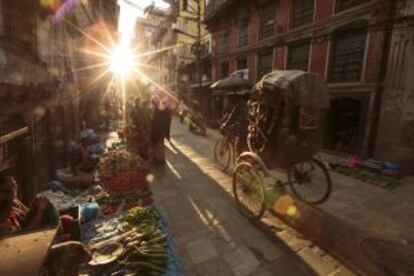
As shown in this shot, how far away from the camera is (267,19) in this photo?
15.1 m

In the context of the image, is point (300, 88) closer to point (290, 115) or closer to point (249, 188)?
point (290, 115)

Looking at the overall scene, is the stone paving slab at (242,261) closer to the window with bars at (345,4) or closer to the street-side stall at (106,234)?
the street-side stall at (106,234)

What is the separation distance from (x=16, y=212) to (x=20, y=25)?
13.9ft

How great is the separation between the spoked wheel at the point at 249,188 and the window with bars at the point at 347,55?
7.66 meters

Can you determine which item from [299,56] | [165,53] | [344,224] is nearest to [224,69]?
[299,56]

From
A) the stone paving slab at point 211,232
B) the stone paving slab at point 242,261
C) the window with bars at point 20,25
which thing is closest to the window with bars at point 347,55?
the stone paving slab at point 211,232

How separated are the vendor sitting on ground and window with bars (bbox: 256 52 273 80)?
1393 centimetres

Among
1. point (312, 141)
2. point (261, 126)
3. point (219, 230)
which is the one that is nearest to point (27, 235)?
point (219, 230)

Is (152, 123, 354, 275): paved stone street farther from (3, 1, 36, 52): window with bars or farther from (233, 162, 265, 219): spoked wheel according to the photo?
(3, 1, 36, 52): window with bars

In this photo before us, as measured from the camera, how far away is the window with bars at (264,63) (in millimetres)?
15103

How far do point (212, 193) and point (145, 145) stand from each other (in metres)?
4.00

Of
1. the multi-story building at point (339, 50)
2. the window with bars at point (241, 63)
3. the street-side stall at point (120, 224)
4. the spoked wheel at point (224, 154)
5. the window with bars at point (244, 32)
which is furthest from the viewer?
the window with bars at point (241, 63)

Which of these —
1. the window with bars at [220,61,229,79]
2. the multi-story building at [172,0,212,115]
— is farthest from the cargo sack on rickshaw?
the multi-story building at [172,0,212,115]

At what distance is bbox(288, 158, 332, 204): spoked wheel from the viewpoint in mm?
5390
